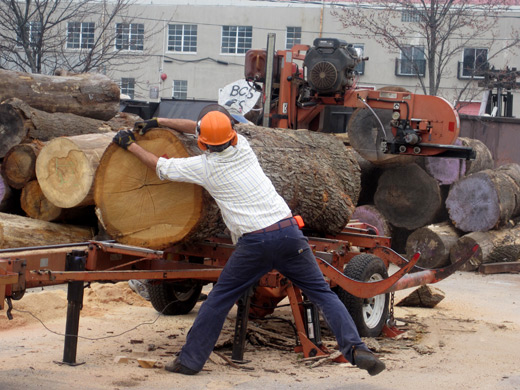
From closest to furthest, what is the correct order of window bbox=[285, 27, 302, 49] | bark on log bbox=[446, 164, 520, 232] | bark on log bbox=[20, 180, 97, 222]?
bark on log bbox=[20, 180, 97, 222], bark on log bbox=[446, 164, 520, 232], window bbox=[285, 27, 302, 49]

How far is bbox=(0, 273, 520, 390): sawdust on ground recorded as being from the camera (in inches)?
220

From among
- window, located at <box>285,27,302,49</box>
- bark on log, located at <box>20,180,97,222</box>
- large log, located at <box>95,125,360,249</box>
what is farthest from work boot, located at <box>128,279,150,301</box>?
window, located at <box>285,27,302,49</box>

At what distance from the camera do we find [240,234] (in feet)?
18.6

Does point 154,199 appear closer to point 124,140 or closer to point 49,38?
point 124,140

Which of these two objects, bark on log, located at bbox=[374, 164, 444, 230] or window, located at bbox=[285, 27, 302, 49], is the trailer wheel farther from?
window, located at bbox=[285, 27, 302, 49]

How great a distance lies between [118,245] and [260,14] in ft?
102

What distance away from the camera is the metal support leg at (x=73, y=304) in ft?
18.4

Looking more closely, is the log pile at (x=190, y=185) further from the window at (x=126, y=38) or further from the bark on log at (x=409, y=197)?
the window at (x=126, y=38)

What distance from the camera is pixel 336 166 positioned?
8008 mm

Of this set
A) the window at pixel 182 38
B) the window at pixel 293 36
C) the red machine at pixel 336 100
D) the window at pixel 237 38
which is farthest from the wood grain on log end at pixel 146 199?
the window at pixel 182 38

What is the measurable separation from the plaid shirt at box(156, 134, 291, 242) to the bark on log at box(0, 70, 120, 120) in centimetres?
530

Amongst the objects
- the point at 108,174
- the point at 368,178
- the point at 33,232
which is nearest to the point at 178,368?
the point at 108,174

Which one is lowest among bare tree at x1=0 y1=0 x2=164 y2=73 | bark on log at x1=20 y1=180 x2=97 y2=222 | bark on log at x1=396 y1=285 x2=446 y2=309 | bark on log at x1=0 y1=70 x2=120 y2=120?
bark on log at x1=396 y1=285 x2=446 y2=309

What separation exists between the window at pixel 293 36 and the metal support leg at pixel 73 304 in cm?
3044
